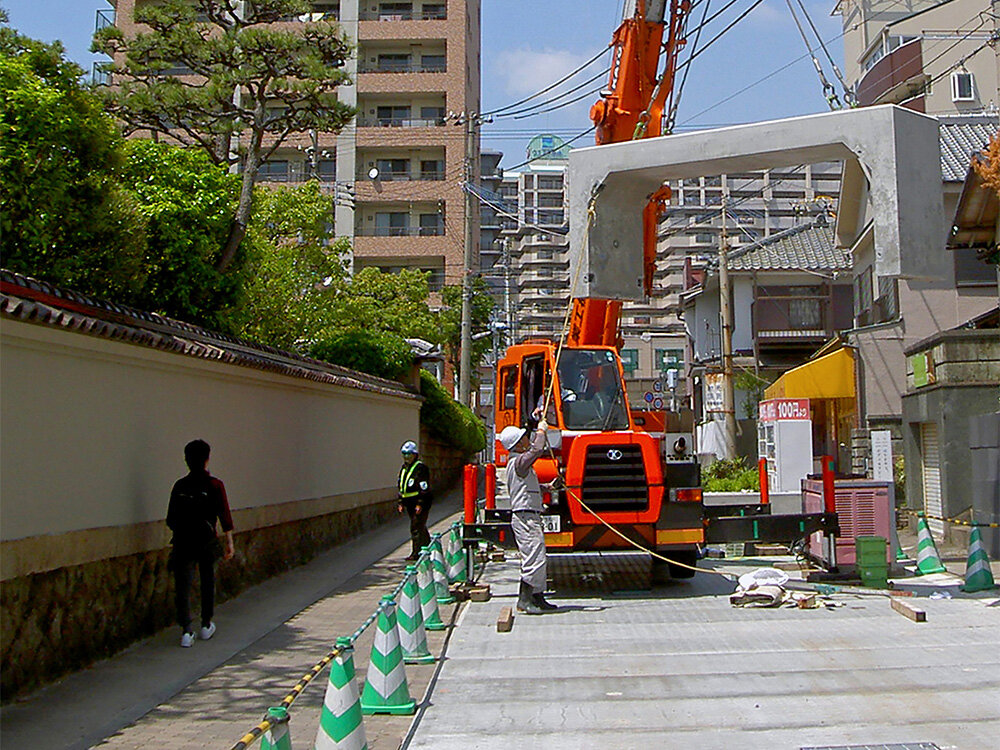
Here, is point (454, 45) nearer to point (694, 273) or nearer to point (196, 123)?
point (694, 273)

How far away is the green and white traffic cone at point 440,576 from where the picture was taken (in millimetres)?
11836

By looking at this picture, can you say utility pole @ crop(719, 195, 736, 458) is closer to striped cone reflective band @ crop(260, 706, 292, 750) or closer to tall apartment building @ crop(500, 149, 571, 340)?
striped cone reflective band @ crop(260, 706, 292, 750)

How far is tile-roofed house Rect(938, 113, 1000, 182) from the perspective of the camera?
21938mm

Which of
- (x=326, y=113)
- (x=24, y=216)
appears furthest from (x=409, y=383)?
(x=24, y=216)

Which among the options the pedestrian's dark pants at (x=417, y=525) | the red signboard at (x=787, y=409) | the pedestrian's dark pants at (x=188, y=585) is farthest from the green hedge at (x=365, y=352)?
the pedestrian's dark pants at (x=188, y=585)

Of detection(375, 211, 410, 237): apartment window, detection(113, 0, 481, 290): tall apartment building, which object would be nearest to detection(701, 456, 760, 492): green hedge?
detection(113, 0, 481, 290): tall apartment building

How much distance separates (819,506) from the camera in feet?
46.1

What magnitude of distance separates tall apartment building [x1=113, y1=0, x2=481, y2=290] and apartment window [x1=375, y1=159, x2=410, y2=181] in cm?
5

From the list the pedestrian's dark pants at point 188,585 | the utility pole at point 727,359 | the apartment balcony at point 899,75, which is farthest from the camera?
the apartment balcony at point 899,75

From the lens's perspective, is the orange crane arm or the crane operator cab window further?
the orange crane arm

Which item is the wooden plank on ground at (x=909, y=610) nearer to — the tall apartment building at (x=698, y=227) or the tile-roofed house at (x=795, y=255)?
the tile-roofed house at (x=795, y=255)

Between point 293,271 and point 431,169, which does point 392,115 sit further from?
point 293,271

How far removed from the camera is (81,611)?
867cm

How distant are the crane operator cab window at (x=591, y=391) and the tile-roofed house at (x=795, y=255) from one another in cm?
2228
